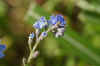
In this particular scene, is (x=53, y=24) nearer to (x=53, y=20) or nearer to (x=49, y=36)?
(x=53, y=20)

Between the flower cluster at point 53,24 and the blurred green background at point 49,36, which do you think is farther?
the blurred green background at point 49,36

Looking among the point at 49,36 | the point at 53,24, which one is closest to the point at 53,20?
the point at 53,24

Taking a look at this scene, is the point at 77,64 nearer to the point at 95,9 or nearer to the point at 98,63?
the point at 98,63

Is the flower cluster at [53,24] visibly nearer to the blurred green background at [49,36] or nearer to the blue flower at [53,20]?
the blue flower at [53,20]

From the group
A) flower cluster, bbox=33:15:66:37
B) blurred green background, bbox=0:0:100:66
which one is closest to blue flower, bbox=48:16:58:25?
flower cluster, bbox=33:15:66:37

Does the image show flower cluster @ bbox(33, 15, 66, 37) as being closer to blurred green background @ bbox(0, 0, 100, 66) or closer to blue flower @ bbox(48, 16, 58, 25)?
blue flower @ bbox(48, 16, 58, 25)

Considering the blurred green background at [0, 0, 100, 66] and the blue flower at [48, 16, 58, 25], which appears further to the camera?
the blurred green background at [0, 0, 100, 66]

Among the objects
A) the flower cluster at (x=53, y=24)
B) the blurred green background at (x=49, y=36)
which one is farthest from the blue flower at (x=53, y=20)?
the blurred green background at (x=49, y=36)

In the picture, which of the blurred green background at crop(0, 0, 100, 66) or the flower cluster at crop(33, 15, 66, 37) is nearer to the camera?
the flower cluster at crop(33, 15, 66, 37)
